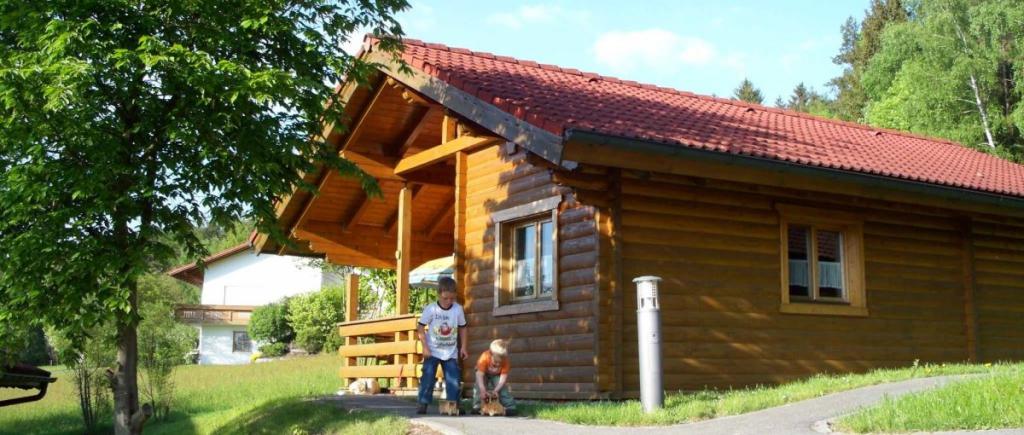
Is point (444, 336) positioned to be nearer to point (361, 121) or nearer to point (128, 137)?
point (128, 137)

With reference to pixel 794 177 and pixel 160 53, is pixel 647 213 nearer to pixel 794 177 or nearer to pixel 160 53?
pixel 794 177

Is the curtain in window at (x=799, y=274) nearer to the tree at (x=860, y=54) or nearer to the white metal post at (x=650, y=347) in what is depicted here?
the white metal post at (x=650, y=347)

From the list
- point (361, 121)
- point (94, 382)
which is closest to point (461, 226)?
point (361, 121)

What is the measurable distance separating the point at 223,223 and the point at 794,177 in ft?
20.8

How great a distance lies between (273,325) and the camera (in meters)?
49.0

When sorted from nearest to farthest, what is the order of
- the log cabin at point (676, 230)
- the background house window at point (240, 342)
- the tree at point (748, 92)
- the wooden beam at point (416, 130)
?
the log cabin at point (676, 230), the wooden beam at point (416, 130), the background house window at point (240, 342), the tree at point (748, 92)

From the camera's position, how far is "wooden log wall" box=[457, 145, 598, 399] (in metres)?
11.6

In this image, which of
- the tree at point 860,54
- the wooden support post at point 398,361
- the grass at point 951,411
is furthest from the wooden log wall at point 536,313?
the tree at point 860,54

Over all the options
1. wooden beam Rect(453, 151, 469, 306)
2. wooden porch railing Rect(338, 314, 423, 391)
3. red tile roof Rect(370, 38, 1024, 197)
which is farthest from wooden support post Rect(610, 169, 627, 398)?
wooden porch railing Rect(338, 314, 423, 391)

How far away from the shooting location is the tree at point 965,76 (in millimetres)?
35344

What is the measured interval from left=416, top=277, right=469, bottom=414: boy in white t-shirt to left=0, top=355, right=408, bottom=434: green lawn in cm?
90

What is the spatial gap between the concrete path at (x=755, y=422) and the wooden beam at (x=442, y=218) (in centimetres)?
934

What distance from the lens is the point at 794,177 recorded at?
11.7m

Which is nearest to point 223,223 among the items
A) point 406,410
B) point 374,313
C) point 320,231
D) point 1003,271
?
point 406,410
